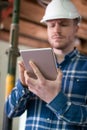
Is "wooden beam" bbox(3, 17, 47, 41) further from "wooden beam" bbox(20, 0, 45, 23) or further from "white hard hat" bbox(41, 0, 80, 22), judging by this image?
"white hard hat" bbox(41, 0, 80, 22)

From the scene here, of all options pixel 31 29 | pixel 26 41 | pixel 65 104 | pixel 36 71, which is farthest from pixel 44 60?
pixel 26 41

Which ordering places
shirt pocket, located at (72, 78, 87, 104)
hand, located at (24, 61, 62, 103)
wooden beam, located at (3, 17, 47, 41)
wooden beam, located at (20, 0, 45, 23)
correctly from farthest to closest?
wooden beam, located at (3, 17, 47, 41) → wooden beam, located at (20, 0, 45, 23) → shirt pocket, located at (72, 78, 87, 104) → hand, located at (24, 61, 62, 103)

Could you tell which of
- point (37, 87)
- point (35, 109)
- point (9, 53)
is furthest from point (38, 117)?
point (9, 53)

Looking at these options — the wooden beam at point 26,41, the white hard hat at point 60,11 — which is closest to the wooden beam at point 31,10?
the wooden beam at point 26,41

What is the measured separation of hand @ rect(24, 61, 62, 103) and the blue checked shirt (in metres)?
0.05

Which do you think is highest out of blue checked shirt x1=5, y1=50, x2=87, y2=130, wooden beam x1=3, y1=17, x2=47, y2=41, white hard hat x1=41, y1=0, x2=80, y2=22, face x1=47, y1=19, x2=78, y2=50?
wooden beam x1=3, y1=17, x2=47, y2=41

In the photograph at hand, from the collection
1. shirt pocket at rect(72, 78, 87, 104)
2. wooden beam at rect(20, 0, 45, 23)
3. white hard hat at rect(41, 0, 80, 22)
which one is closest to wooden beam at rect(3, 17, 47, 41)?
wooden beam at rect(20, 0, 45, 23)

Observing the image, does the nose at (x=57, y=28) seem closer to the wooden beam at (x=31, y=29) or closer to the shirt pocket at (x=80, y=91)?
the shirt pocket at (x=80, y=91)

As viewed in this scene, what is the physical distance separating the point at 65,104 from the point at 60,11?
401mm

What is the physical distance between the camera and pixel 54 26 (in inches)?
47.9

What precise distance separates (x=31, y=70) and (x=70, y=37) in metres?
0.24

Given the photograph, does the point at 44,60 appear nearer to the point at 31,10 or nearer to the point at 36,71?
the point at 36,71

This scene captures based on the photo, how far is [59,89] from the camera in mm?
1038

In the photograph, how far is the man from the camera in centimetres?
105
